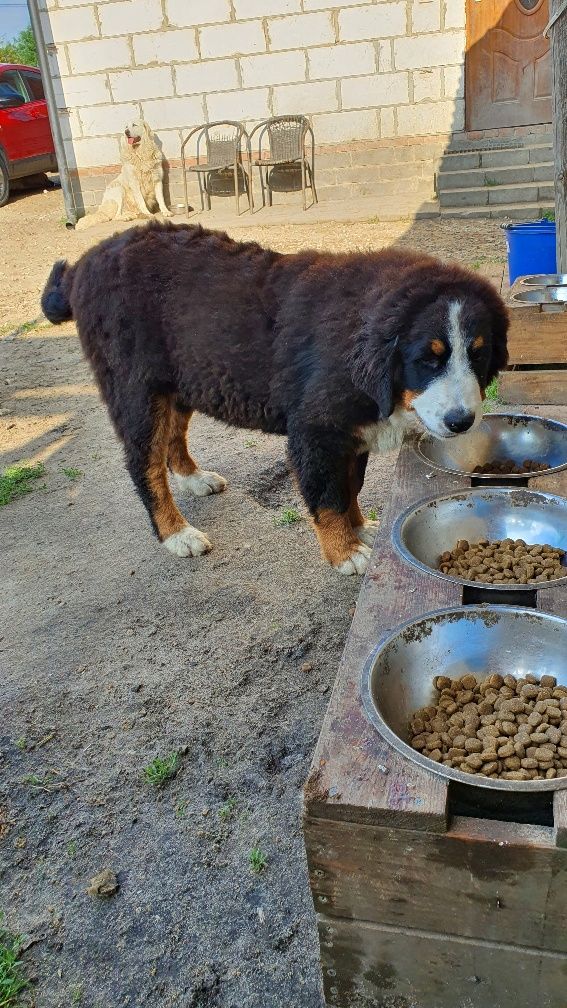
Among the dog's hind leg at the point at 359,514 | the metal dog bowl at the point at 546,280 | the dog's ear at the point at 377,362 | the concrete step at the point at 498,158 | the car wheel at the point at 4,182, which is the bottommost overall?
the dog's hind leg at the point at 359,514

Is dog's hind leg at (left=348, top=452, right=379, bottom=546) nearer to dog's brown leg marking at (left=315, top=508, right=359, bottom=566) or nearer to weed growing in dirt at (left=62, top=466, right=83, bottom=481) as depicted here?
dog's brown leg marking at (left=315, top=508, right=359, bottom=566)

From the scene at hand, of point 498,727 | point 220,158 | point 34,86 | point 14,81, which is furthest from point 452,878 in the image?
point 34,86

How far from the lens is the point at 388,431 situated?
120 inches

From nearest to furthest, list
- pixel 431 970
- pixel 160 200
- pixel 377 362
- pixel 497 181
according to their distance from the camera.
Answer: pixel 431 970
pixel 377 362
pixel 497 181
pixel 160 200

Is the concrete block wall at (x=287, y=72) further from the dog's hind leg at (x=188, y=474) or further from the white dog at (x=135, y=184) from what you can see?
the dog's hind leg at (x=188, y=474)

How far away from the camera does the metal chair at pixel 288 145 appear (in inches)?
477

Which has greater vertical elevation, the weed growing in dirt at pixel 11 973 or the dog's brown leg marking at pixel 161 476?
the dog's brown leg marking at pixel 161 476

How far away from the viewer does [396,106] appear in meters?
11.8

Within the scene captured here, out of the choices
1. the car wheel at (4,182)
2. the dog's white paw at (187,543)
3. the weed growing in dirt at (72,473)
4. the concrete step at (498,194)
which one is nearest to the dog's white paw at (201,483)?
the dog's white paw at (187,543)

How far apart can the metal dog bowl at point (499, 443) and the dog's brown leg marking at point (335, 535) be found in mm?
521

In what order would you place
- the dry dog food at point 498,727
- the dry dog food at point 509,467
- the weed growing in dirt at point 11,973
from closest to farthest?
the dry dog food at point 498,727 < the weed growing in dirt at point 11,973 < the dry dog food at point 509,467

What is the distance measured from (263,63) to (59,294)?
10084mm

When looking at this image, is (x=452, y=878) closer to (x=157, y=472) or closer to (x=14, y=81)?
(x=157, y=472)

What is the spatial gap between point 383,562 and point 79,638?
165 centimetres
